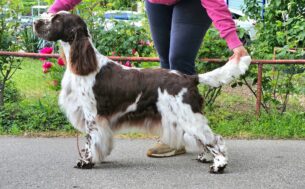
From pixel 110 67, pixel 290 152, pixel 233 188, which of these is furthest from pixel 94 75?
pixel 290 152

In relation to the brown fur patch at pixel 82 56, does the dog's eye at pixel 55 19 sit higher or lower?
higher

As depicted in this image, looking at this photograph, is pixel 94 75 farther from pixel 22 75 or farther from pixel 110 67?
pixel 22 75

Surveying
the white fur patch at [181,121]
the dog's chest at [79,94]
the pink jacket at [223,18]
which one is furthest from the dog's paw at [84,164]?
the pink jacket at [223,18]

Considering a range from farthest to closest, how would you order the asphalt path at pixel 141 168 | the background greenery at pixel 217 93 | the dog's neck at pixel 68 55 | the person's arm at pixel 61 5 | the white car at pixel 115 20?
1. the white car at pixel 115 20
2. the background greenery at pixel 217 93
3. the person's arm at pixel 61 5
4. the dog's neck at pixel 68 55
5. the asphalt path at pixel 141 168

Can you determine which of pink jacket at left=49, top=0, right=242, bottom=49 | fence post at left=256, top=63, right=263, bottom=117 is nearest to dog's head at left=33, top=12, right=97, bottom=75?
pink jacket at left=49, top=0, right=242, bottom=49

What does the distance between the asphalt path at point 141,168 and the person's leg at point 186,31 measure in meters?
0.94

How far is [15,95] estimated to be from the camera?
7301 mm

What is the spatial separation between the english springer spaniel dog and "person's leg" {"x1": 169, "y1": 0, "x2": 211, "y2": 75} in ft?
1.29

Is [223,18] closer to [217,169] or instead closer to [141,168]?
[217,169]

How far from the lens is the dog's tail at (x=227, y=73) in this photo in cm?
461

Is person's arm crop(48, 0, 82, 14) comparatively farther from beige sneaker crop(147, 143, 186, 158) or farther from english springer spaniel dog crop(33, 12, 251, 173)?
beige sneaker crop(147, 143, 186, 158)

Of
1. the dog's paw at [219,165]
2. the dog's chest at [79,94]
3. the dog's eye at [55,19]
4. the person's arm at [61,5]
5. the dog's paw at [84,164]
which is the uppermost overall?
the person's arm at [61,5]

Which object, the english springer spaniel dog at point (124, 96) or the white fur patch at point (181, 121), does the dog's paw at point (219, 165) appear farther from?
the white fur patch at point (181, 121)

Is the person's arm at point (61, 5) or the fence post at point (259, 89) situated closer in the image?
the person's arm at point (61, 5)
